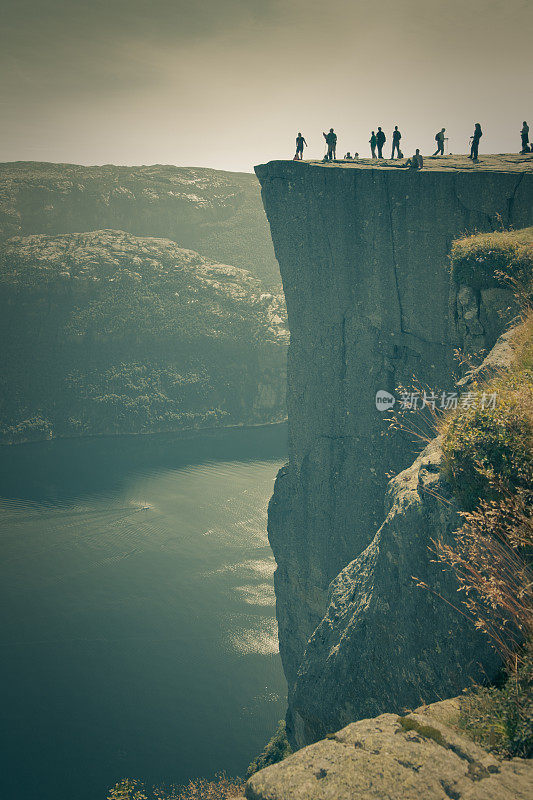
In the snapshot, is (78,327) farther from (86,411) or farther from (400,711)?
(400,711)

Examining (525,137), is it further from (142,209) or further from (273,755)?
(142,209)

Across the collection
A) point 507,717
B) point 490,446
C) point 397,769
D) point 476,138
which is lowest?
point 397,769

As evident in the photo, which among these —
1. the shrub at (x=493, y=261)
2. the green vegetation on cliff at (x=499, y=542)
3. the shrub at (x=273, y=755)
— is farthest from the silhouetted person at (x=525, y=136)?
the shrub at (x=273, y=755)

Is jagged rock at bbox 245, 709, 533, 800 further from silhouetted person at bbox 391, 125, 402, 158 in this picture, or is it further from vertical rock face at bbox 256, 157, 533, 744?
silhouetted person at bbox 391, 125, 402, 158

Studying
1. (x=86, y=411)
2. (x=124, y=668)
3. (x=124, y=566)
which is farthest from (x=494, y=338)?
(x=86, y=411)

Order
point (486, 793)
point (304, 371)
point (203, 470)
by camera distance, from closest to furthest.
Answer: point (486, 793)
point (304, 371)
point (203, 470)

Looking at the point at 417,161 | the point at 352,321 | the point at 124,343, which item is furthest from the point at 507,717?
the point at 124,343
